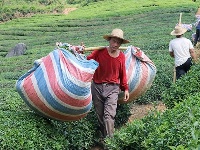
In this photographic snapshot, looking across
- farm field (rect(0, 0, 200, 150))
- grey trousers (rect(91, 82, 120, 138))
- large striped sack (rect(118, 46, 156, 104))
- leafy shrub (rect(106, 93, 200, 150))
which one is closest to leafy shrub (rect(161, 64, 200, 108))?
farm field (rect(0, 0, 200, 150))

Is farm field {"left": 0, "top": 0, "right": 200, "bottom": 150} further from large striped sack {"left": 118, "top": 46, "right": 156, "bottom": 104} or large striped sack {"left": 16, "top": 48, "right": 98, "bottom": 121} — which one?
large striped sack {"left": 118, "top": 46, "right": 156, "bottom": 104}

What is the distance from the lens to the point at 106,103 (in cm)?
677

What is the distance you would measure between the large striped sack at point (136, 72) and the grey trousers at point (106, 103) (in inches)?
12.5

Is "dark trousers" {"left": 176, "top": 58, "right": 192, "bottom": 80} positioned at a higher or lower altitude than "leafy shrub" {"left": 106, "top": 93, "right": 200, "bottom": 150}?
lower

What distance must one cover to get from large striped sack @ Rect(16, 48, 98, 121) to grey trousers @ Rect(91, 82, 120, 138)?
83 cm

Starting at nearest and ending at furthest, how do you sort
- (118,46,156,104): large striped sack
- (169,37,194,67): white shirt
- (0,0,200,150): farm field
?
(0,0,200,150): farm field, (118,46,156,104): large striped sack, (169,37,194,67): white shirt

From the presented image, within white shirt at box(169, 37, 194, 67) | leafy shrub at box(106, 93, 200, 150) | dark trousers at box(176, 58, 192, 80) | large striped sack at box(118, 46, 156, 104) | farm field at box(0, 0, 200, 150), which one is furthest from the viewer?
dark trousers at box(176, 58, 192, 80)

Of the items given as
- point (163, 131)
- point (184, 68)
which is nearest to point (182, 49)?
point (184, 68)

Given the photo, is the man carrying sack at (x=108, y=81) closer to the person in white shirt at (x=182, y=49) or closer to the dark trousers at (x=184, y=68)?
the person in white shirt at (x=182, y=49)

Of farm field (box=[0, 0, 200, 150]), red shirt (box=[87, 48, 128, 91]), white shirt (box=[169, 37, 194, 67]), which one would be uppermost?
red shirt (box=[87, 48, 128, 91])

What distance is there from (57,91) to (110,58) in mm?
1371

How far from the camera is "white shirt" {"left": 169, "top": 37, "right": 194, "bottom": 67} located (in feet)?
28.5

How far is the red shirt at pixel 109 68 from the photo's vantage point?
21.8ft

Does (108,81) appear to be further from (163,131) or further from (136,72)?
(163,131)
